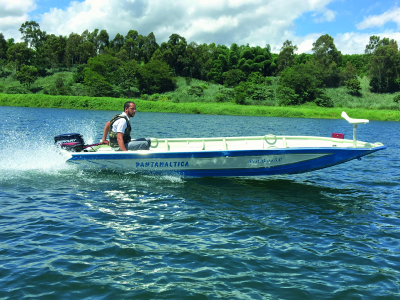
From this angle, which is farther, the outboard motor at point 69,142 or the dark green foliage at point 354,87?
the dark green foliage at point 354,87

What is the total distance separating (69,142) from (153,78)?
7303 cm

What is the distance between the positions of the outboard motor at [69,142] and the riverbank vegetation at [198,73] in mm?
47652

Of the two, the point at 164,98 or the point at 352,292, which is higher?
the point at 164,98

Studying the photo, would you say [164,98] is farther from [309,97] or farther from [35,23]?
[35,23]

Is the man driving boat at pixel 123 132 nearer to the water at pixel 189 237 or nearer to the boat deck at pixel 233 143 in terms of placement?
the water at pixel 189 237

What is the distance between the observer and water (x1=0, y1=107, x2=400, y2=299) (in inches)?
191

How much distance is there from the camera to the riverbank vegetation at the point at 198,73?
227 ft

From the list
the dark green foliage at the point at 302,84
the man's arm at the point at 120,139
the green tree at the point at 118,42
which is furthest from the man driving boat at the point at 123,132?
the green tree at the point at 118,42

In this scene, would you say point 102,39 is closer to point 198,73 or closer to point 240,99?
point 198,73

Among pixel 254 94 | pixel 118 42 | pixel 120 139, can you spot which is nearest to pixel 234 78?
pixel 254 94

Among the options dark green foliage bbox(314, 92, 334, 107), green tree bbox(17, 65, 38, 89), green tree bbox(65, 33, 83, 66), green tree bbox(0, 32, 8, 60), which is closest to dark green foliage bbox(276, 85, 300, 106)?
dark green foliage bbox(314, 92, 334, 107)

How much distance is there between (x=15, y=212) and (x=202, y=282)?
15.9 feet

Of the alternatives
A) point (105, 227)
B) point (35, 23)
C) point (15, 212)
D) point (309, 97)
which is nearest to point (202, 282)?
point (105, 227)

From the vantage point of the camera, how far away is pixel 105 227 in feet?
22.4
